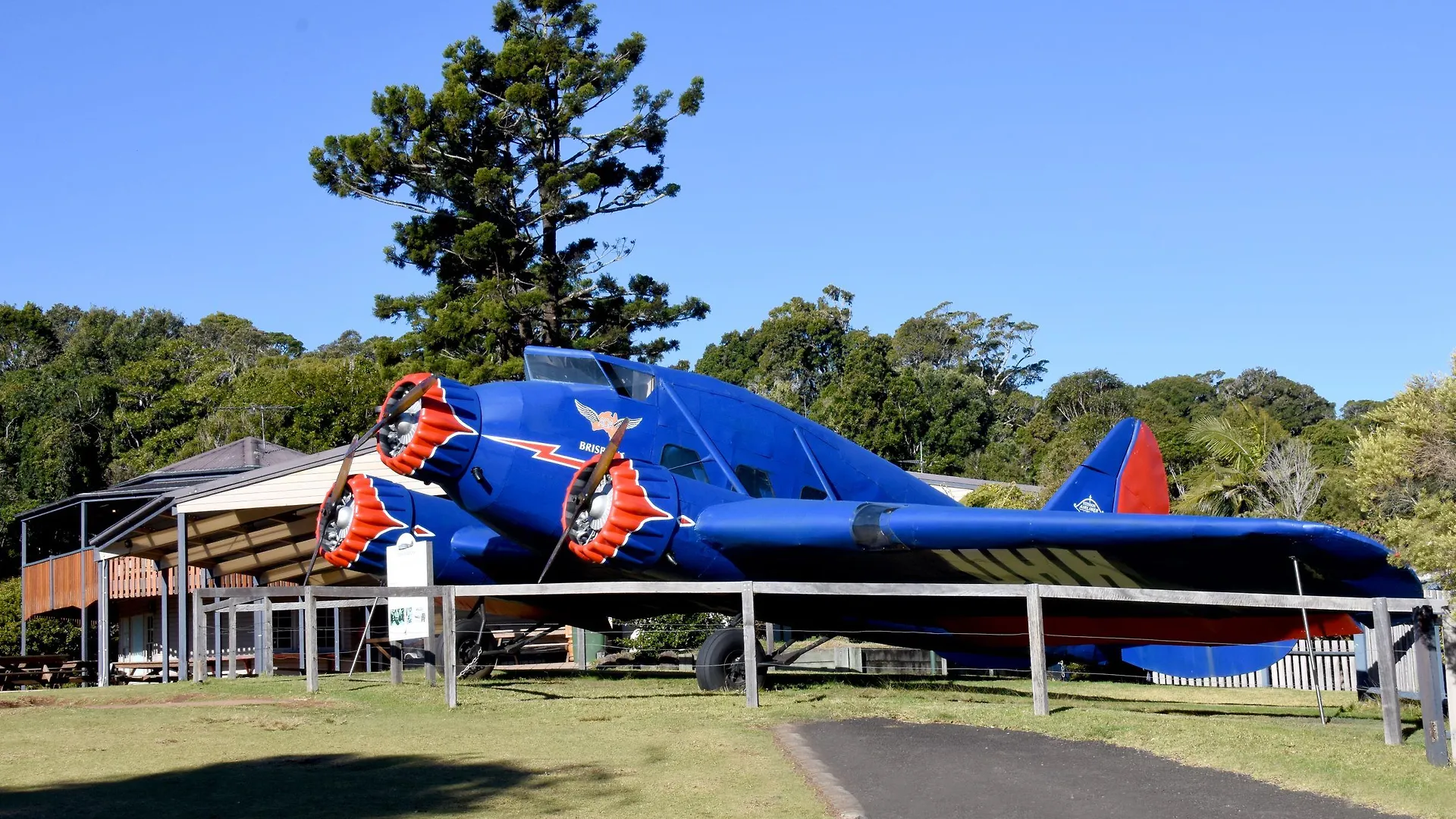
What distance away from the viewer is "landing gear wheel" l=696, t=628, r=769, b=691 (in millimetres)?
14055

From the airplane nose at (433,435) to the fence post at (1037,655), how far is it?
6710mm

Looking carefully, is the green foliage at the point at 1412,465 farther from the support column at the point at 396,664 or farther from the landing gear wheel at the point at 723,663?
the support column at the point at 396,664

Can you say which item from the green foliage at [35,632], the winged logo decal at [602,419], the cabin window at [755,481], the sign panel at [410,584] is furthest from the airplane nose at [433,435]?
the green foliage at [35,632]

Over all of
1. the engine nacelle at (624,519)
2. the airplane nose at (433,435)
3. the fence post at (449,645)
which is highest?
the airplane nose at (433,435)

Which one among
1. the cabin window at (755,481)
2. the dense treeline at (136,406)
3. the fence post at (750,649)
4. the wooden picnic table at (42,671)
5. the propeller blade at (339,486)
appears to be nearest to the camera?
the fence post at (750,649)

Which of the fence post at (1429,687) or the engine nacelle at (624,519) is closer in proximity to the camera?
the fence post at (1429,687)

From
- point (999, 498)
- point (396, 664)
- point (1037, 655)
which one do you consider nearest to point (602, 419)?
point (396, 664)

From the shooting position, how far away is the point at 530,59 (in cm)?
4306

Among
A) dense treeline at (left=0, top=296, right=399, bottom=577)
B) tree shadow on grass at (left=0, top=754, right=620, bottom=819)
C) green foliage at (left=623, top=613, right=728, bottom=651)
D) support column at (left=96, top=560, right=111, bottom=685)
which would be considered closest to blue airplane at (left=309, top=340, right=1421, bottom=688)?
tree shadow on grass at (left=0, top=754, right=620, bottom=819)

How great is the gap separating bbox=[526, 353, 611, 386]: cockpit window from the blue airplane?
3 centimetres

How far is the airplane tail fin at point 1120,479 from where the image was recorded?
19812 millimetres

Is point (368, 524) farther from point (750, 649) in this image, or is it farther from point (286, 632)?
point (286, 632)

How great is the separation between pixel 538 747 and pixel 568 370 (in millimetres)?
7284

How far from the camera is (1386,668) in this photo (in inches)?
→ 356
